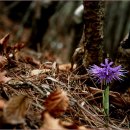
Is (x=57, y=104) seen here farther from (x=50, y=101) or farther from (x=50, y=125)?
(x=50, y=125)

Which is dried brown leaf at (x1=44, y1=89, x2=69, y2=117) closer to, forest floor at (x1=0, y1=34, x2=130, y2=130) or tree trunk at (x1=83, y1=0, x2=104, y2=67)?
forest floor at (x1=0, y1=34, x2=130, y2=130)

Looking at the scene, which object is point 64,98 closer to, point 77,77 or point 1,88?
point 1,88

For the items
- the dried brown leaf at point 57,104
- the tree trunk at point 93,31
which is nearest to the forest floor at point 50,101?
the dried brown leaf at point 57,104

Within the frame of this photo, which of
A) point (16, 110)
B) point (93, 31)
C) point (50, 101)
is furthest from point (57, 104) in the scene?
point (93, 31)

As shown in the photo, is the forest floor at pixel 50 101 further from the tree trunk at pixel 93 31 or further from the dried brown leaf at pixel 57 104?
the tree trunk at pixel 93 31

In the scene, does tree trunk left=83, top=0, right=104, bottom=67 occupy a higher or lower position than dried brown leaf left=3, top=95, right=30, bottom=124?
higher

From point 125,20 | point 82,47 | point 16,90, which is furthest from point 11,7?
point 16,90

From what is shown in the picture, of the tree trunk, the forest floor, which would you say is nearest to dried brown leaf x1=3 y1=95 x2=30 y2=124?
the forest floor

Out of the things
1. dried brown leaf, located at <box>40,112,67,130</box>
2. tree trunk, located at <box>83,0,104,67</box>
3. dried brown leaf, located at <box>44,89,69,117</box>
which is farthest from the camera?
tree trunk, located at <box>83,0,104,67</box>
